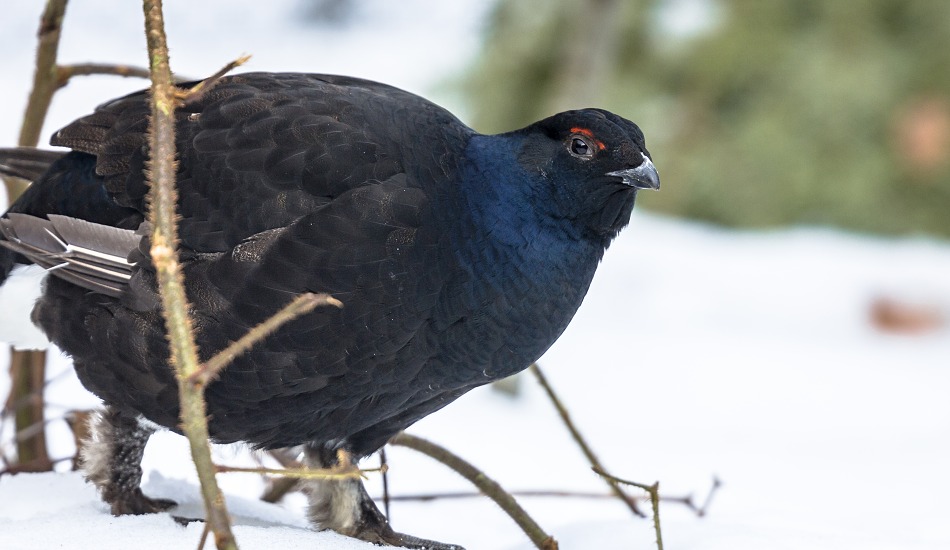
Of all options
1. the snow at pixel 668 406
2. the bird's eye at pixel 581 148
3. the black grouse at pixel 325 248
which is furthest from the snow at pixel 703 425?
the bird's eye at pixel 581 148

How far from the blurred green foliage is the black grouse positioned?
7683 millimetres

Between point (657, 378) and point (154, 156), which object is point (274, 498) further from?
point (657, 378)

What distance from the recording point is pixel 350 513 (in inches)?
119

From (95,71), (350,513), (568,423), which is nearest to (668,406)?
(568,423)

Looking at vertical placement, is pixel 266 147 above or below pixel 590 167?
below

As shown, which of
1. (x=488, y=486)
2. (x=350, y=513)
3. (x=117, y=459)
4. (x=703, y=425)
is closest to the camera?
(x=488, y=486)

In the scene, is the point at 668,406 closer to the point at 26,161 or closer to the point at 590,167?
the point at 590,167

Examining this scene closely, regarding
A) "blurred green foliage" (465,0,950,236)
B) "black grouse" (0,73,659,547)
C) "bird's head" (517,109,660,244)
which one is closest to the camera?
"black grouse" (0,73,659,547)

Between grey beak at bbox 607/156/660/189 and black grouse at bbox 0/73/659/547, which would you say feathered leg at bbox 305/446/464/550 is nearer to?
black grouse at bbox 0/73/659/547

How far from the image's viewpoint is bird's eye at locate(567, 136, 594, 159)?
272cm

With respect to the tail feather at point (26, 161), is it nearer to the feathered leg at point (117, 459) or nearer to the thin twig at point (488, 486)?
the feathered leg at point (117, 459)

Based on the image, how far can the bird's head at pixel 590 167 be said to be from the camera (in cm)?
268

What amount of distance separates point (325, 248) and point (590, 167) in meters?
0.68

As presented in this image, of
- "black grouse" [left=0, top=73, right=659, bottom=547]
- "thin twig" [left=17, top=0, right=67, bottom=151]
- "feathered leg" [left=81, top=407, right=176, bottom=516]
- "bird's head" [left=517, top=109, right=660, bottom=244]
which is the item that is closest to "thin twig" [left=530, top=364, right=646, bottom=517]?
"black grouse" [left=0, top=73, right=659, bottom=547]
